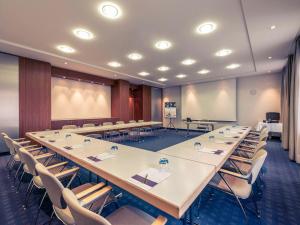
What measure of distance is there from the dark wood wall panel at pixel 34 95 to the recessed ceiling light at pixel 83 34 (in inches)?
109

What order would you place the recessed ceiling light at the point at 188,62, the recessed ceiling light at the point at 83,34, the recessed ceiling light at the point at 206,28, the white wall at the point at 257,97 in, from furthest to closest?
the white wall at the point at 257,97 < the recessed ceiling light at the point at 188,62 < the recessed ceiling light at the point at 83,34 < the recessed ceiling light at the point at 206,28

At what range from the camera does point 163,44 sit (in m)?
3.87

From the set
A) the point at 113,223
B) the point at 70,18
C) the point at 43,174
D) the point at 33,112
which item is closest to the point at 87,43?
the point at 70,18

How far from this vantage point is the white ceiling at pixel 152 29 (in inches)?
96.3

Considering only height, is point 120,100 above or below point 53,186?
above

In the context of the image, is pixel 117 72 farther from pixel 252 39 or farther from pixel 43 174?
pixel 43 174

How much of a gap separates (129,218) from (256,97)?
8436 mm

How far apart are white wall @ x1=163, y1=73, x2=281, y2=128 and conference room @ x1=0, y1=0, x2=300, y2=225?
5 cm

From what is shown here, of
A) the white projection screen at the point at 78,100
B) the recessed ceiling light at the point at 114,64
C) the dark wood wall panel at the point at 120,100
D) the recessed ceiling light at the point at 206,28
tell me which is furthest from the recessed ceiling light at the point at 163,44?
the white projection screen at the point at 78,100

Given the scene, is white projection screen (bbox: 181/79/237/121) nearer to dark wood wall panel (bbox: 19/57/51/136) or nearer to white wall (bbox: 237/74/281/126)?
white wall (bbox: 237/74/281/126)

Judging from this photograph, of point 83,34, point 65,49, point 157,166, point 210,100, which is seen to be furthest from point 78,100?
point 210,100

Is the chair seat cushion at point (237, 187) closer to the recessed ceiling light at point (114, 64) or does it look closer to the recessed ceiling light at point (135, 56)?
the recessed ceiling light at point (135, 56)

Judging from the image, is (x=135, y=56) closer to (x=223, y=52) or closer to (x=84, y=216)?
(x=223, y=52)

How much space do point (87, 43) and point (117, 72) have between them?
113 inches
